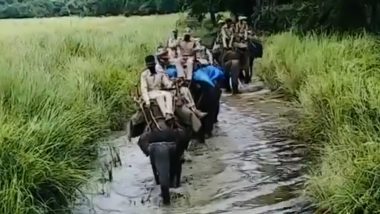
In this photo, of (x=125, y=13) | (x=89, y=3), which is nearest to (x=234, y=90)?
(x=125, y=13)

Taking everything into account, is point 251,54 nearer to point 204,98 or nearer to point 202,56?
point 202,56

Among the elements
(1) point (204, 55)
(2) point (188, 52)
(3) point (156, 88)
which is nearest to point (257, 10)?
(1) point (204, 55)

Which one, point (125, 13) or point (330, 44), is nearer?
point (330, 44)

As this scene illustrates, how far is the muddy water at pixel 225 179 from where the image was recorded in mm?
8836

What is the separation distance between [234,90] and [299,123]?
5.65m

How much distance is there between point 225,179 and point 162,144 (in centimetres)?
156

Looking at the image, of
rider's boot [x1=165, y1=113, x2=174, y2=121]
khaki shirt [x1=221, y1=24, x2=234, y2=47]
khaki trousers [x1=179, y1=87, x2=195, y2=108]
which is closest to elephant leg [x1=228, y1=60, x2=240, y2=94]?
khaki shirt [x1=221, y1=24, x2=234, y2=47]

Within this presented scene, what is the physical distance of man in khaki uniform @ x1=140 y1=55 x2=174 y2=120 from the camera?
30.1ft

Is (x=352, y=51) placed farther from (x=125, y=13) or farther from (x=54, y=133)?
(x=125, y=13)

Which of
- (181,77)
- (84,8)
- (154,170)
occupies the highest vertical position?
(181,77)

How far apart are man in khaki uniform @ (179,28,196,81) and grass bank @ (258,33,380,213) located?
1826mm

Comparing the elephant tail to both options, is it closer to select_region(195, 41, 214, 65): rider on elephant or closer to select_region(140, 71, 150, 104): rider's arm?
select_region(140, 71, 150, 104): rider's arm

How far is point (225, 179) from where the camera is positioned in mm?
10102

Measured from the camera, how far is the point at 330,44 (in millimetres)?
16453
